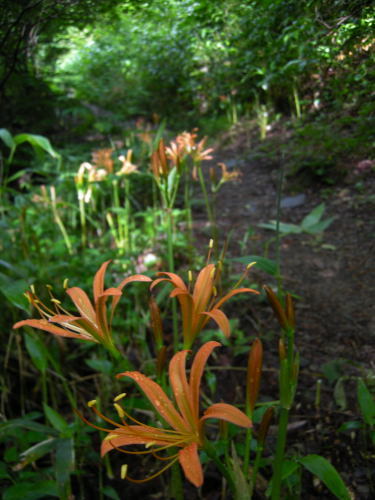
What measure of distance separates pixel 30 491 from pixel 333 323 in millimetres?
1035

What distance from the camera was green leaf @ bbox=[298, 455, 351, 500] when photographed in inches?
25.0

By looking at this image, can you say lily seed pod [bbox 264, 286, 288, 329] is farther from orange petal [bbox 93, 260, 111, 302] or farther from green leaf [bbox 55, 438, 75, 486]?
green leaf [bbox 55, 438, 75, 486]

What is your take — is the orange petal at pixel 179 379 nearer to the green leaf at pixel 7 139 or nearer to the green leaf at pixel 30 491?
the green leaf at pixel 30 491

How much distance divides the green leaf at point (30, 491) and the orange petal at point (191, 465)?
523mm

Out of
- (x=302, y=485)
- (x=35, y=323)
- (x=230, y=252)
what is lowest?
(x=302, y=485)

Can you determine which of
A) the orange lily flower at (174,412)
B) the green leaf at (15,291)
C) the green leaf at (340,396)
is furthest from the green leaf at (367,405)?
the green leaf at (15,291)

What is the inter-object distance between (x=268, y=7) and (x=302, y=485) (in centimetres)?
122

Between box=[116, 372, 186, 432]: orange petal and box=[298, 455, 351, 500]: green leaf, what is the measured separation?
267 mm

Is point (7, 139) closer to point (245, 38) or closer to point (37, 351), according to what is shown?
point (37, 351)

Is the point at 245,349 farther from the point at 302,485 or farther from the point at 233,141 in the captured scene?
the point at 233,141

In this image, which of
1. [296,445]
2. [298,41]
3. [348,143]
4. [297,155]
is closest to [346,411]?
[296,445]

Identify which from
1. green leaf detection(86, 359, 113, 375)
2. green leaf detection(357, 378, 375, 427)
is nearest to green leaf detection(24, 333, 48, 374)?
green leaf detection(86, 359, 113, 375)

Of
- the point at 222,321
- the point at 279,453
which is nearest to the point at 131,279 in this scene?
the point at 222,321

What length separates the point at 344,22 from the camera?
2.66 feet
